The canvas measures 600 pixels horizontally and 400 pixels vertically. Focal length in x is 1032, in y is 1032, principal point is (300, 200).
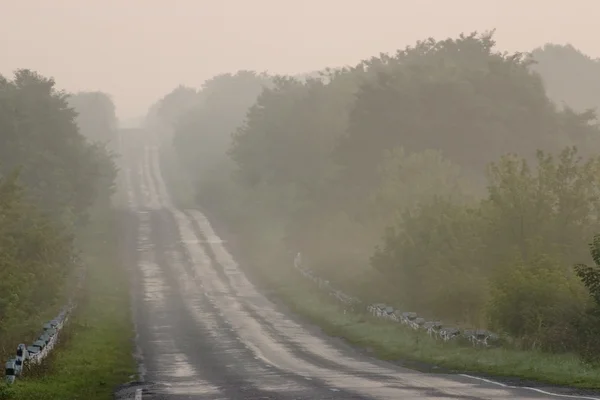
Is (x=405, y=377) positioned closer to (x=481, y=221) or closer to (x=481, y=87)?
(x=481, y=221)

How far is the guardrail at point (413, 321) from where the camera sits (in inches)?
1442

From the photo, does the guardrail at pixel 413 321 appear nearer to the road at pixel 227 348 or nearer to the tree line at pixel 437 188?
the tree line at pixel 437 188

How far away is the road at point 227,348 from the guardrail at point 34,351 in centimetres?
302

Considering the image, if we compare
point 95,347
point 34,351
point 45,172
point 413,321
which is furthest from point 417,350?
point 45,172

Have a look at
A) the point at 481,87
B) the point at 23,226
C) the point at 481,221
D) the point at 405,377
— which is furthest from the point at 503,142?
the point at 405,377

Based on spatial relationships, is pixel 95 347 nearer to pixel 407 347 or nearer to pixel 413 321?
pixel 407 347

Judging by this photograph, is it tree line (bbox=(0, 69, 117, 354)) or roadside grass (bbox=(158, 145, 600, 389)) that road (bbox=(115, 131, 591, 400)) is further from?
tree line (bbox=(0, 69, 117, 354))

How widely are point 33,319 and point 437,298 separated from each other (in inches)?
688

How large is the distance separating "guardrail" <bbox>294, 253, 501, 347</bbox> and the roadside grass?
0.35 metres

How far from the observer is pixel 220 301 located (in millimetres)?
60875

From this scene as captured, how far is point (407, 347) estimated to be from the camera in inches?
1554

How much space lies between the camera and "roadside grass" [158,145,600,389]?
2883 centimetres

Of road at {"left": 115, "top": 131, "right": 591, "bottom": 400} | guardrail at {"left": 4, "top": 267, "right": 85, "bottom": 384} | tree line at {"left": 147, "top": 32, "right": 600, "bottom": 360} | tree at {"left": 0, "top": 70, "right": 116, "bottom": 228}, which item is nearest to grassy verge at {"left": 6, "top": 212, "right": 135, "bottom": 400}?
guardrail at {"left": 4, "top": 267, "right": 85, "bottom": 384}

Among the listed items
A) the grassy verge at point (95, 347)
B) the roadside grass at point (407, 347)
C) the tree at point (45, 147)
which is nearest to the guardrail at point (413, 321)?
the roadside grass at point (407, 347)
